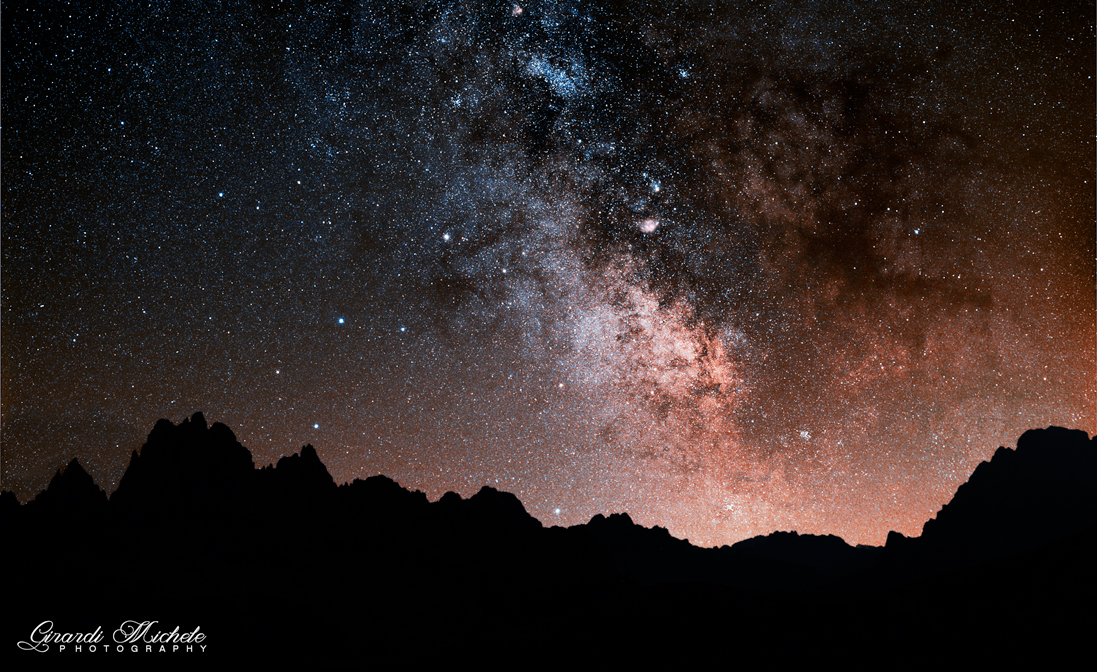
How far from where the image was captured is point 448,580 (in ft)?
243

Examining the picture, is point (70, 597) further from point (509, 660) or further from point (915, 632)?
point (915, 632)

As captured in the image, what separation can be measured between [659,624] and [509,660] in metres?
10.2

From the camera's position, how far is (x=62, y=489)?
53.2 m

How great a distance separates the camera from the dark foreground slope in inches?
1190

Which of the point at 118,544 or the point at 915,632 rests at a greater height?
the point at 118,544

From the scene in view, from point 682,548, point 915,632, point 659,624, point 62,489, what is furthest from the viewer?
point 682,548

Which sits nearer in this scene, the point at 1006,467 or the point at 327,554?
the point at 327,554

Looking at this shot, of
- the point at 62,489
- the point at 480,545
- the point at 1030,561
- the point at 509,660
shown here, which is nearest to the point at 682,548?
the point at 480,545

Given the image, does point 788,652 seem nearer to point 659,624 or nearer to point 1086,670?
point 659,624

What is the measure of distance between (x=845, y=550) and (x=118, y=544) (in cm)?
18520

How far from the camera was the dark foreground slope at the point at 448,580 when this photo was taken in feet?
99.1

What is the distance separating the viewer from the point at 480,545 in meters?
86.1

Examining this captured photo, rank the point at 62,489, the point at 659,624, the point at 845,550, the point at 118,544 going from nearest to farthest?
1. the point at 659,624
2. the point at 118,544
3. the point at 62,489
4. the point at 845,550

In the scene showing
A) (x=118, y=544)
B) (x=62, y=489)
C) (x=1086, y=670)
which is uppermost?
(x=62, y=489)
